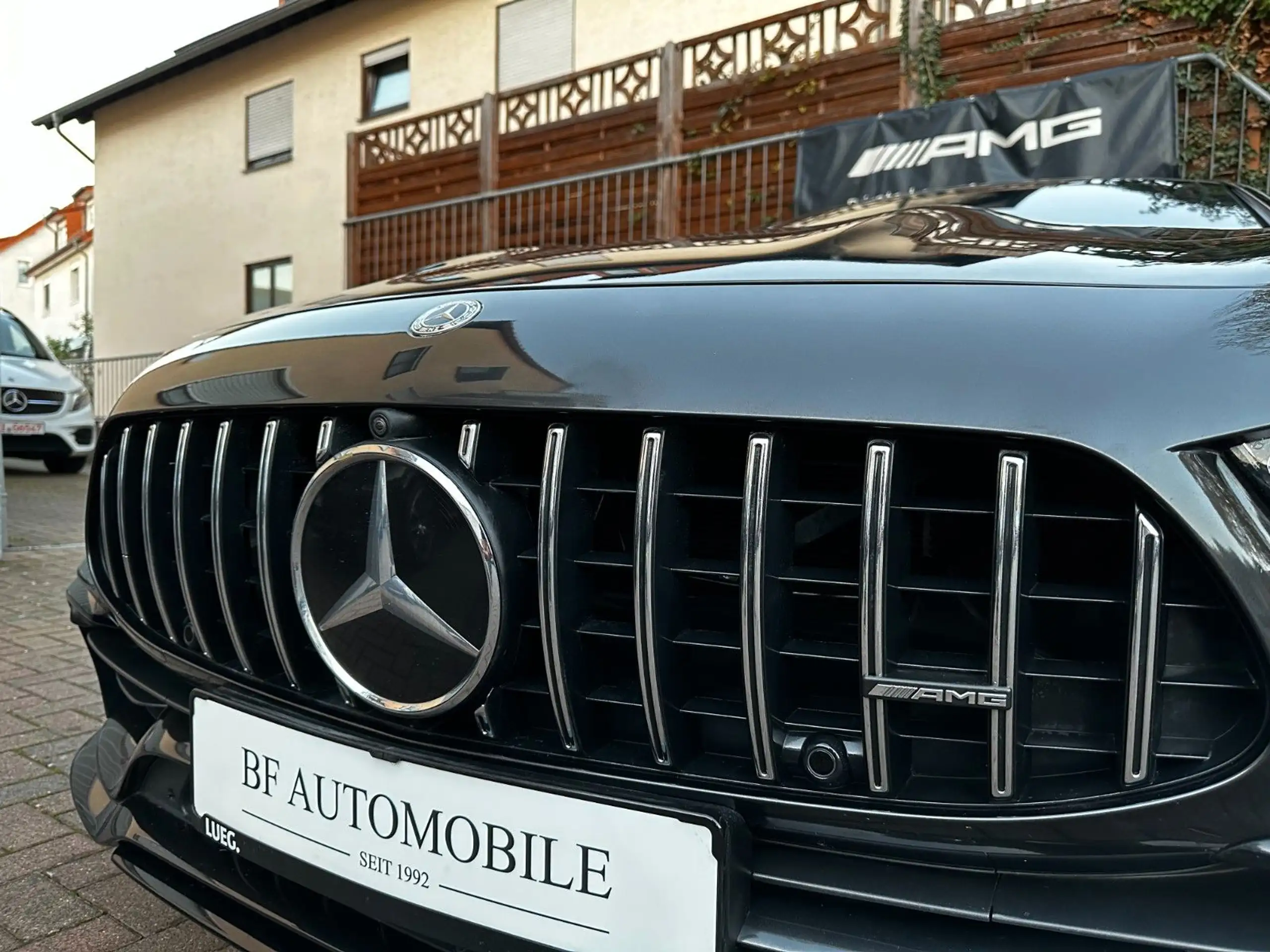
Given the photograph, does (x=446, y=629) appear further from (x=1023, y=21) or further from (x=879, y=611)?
(x=1023, y=21)

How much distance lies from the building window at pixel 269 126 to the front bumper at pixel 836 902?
50.8 ft

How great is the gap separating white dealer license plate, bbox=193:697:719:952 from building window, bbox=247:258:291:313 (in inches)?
567

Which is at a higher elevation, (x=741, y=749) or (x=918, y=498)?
(x=918, y=498)

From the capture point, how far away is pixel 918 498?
3.47ft

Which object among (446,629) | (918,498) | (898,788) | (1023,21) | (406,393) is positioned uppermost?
(1023,21)

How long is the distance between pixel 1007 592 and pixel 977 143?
676 cm

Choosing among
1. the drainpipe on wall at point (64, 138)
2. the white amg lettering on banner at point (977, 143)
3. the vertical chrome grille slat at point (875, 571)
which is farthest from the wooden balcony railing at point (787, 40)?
the drainpipe on wall at point (64, 138)

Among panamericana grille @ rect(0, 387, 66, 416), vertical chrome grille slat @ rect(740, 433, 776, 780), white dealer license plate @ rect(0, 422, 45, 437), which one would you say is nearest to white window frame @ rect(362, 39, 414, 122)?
panamericana grille @ rect(0, 387, 66, 416)

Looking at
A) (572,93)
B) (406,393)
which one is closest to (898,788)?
(406,393)

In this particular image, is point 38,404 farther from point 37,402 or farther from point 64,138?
point 64,138

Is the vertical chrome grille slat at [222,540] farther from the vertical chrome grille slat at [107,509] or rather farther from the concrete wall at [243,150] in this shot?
the concrete wall at [243,150]

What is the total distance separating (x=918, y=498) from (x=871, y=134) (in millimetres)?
7039

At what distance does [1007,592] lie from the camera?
96 centimetres

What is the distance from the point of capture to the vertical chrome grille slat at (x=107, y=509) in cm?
182
